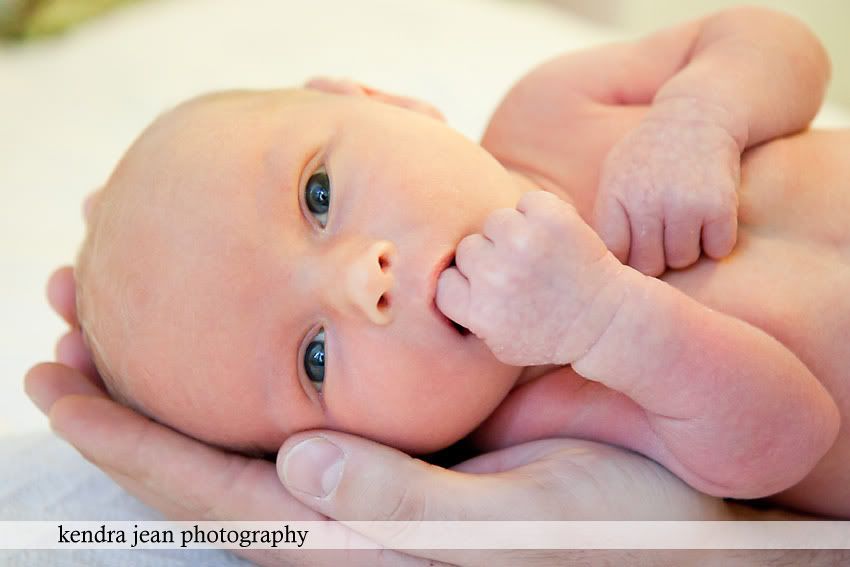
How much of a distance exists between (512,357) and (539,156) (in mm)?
421

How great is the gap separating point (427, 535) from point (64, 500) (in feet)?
1.63

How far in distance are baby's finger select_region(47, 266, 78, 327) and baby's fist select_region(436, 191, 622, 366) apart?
62cm

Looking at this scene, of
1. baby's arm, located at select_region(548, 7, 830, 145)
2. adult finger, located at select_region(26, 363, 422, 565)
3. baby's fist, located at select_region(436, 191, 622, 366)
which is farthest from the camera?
baby's arm, located at select_region(548, 7, 830, 145)

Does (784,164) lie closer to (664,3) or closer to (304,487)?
(304,487)

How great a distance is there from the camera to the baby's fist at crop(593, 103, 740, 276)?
1.09 m

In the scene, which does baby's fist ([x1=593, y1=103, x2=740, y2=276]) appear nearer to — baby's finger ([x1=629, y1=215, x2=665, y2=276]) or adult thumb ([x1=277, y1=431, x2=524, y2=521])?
baby's finger ([x1=629, y1=215, x2=665, y2=276])

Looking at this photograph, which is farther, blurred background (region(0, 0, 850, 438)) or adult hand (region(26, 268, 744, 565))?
blurred background (region(0, 0, 850, 438))

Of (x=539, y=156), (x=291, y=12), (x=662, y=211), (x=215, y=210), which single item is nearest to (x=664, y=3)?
(x=291, y=12)

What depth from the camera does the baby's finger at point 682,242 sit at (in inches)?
42.8

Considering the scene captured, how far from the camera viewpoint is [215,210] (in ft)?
3.52

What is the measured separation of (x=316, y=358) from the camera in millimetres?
1078

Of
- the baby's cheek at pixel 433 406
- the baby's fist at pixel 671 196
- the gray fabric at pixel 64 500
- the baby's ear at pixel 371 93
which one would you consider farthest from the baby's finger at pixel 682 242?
the gray fabric at pixel 64 500

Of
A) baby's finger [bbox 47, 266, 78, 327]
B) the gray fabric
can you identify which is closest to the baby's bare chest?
the gray fabric

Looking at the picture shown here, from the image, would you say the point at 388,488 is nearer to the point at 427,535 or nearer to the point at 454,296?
the point at 427,535
